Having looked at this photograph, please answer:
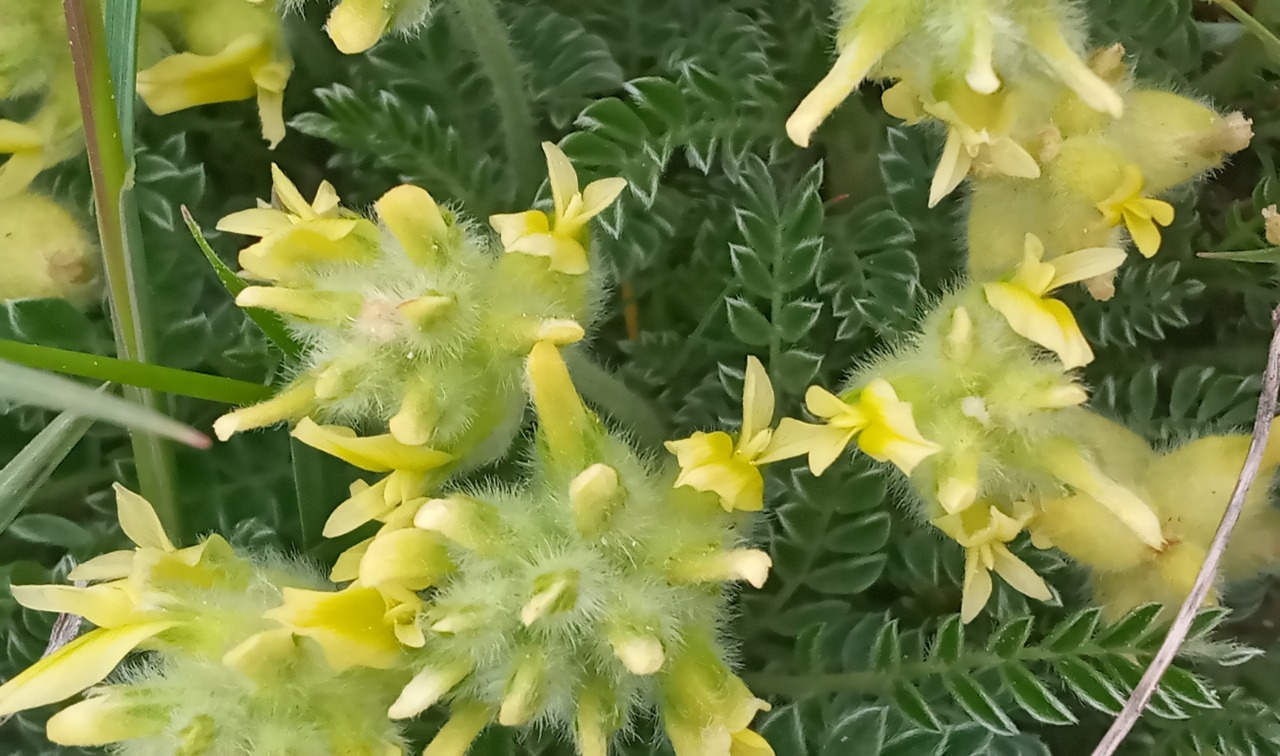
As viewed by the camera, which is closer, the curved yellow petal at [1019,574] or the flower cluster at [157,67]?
the curved yellow petal at [1019,574]

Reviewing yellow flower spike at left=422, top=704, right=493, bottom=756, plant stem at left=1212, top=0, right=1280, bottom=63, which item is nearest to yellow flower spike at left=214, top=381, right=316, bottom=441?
yellow flower spike at left=422, top=704, right=493, bottom=756

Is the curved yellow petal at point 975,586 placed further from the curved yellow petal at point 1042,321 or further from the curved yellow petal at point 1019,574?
the curved yellow petal at point 1042,321

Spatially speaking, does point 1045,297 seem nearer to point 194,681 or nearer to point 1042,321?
point 1042,321

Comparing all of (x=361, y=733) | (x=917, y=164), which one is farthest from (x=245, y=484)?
(x=917, y=164)

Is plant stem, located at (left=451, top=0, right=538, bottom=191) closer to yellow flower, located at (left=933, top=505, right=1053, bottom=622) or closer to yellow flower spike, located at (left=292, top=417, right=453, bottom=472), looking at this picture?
yellow flower spike, located at (left=292, top=417, right=453, bottom=472)

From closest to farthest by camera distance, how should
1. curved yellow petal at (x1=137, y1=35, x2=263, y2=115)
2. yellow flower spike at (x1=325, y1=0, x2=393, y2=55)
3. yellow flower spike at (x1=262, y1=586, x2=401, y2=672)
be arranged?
yellow flower spike at (x1=262, y1=586, x2=401, y2=672) → yellow flower spike at (x1=325, y1=0, x2=393, y2=55) → curved yellow petal at (x1=137, y1=35, x2=263, y2=115)

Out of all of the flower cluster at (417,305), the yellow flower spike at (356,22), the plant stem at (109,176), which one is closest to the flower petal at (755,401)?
the flower cluster at (417,305)
